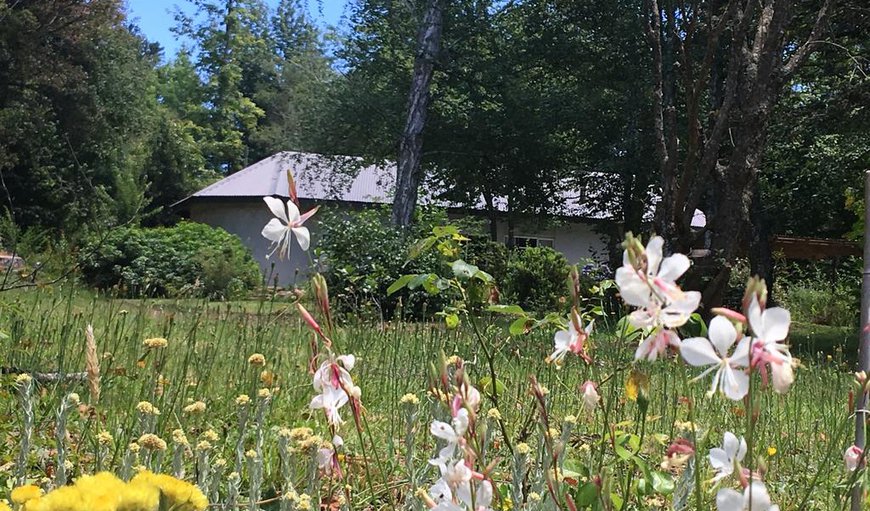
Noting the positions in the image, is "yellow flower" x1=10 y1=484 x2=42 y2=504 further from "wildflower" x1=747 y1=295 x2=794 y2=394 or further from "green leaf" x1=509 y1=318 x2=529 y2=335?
"green leaf" x1=509 y1=318 x2=529 y2=335

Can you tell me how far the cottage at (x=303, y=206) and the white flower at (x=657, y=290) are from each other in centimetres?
1808

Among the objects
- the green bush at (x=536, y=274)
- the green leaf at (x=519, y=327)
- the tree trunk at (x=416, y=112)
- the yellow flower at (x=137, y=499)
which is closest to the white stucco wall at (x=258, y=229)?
the green bush at (x=536, y=274)

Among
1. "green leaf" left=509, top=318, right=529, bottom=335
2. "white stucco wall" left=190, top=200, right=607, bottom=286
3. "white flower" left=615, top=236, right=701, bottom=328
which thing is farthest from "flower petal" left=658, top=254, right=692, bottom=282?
"white stucco wall" left=190, top=200, right=607, bottom=286

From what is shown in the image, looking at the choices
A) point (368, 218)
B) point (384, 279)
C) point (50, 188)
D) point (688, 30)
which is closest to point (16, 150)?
point (50, 188)

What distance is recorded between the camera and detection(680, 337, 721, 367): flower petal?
0.73 m

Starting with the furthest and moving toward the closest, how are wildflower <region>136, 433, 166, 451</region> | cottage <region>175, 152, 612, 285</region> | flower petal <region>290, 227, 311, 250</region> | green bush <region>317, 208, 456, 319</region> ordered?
cottage <region>175, 152, 612, 285</region>, green bush <region>317, 208, 456, 319</region>, wildflower <region>136, 433, 166, 451</region>, flower petal <region>290, 227, 311, 250</region>

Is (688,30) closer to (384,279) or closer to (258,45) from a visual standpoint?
(384,279)

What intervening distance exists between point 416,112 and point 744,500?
562 inches

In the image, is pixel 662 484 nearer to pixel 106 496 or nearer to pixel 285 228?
pixel 285 228

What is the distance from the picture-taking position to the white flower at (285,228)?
3.59 ft

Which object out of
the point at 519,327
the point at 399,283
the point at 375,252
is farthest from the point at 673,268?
the point at 375,252

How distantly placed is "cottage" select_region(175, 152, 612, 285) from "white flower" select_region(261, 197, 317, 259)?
17671 millimetres

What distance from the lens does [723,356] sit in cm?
76

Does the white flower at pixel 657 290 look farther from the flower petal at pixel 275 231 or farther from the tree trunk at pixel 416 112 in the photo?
the tree trunk at pixel 416 112
